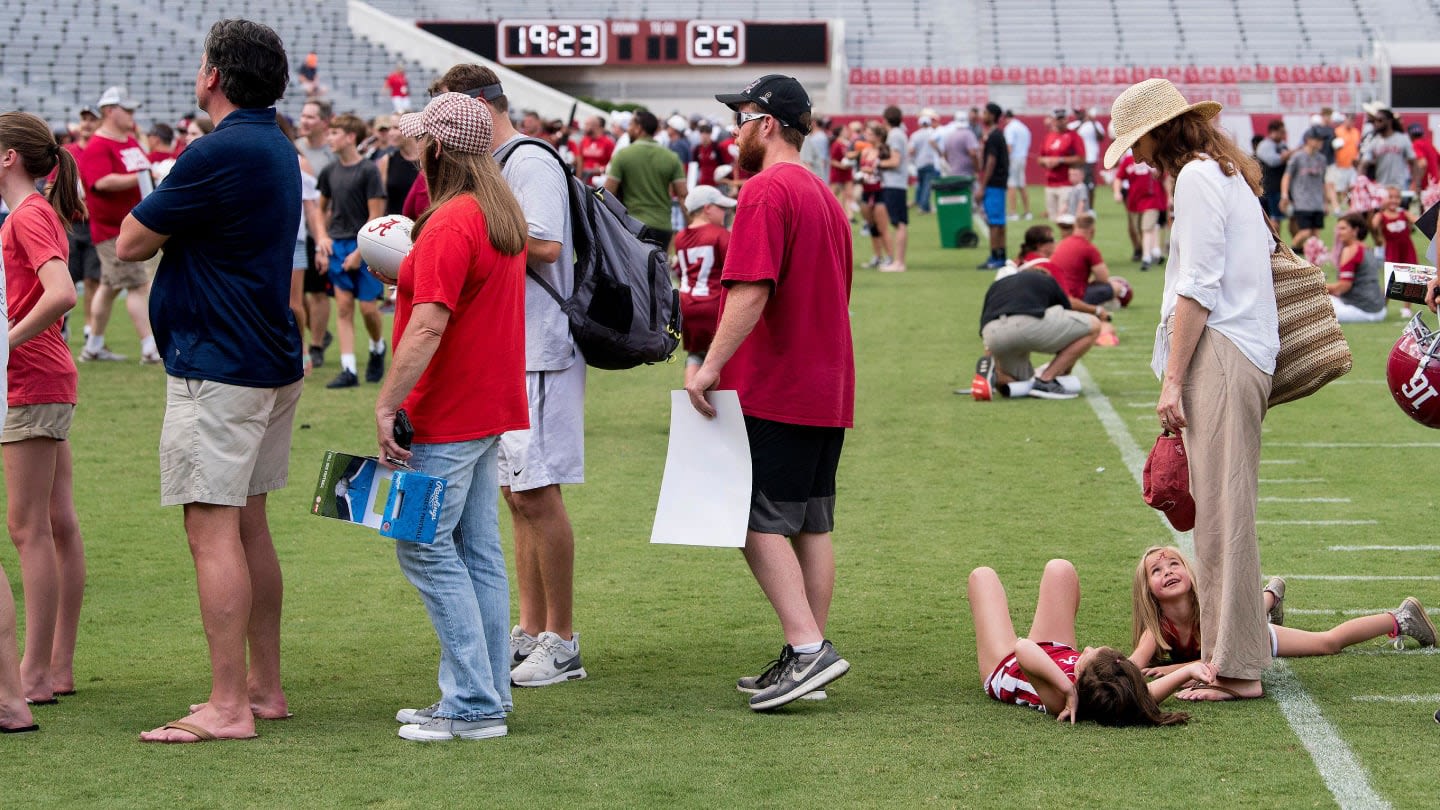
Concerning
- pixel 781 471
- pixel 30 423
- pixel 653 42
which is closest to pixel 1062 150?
pixel 781 471

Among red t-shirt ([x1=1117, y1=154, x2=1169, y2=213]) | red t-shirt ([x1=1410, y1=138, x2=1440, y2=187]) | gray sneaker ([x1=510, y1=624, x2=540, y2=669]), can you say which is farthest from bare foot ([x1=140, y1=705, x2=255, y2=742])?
red t-shirt ([x1=1410, y1=138, x2=1440, y2=187])

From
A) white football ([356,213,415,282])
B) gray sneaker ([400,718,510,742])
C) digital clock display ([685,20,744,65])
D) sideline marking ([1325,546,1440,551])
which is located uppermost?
digital clock display ([685,20,744,65])

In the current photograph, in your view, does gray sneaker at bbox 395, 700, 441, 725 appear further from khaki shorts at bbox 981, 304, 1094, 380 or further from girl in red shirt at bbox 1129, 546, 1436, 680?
khaki shorts at bbox 981, 304, 1094, 380

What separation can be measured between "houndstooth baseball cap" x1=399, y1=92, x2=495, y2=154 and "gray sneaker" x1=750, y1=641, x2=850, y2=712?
182cm

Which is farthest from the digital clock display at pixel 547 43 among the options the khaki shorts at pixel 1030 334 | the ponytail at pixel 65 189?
the ponytail at pixel 65 189

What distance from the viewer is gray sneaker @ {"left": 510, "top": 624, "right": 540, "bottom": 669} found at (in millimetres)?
6152

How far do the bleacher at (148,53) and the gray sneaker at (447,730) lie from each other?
35168 mm

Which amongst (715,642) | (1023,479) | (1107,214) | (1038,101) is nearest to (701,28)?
(1038,101)

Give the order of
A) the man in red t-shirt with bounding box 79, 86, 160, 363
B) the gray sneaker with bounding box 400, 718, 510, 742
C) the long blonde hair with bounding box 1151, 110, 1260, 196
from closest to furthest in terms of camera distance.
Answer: the gray sneaker with bounding box 400, 718, 510, 742 → the long blonde hair with bounding box 1151, 110, 1260, 196 → the man in red t-shirt with bounding box 79, 86, 160, 363

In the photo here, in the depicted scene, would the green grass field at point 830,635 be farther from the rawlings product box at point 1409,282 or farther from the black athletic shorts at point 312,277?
the black athletic shorts at point 312,277

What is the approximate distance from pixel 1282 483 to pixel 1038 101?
41858 mm

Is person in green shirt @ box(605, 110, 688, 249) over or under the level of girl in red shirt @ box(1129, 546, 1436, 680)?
over

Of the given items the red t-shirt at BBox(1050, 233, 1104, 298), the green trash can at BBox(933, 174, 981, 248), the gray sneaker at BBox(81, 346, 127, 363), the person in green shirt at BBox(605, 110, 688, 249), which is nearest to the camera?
the red t-shirt at BBox(1050, 233, 1104, 298)

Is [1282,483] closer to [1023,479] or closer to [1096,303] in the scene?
[1023,479]
